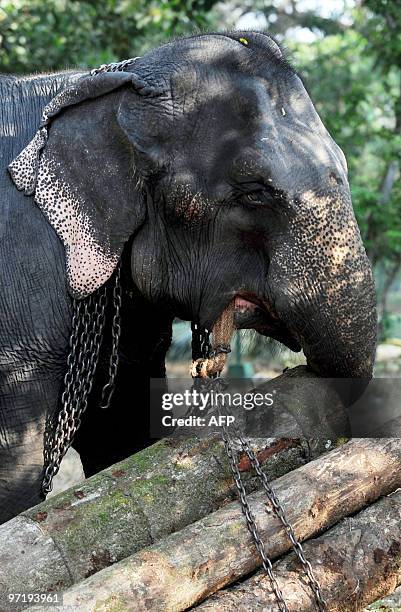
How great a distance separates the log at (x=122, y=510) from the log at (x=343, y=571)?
34 cm

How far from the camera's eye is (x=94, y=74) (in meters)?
3.52

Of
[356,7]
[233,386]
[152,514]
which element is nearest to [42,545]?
[152,514]

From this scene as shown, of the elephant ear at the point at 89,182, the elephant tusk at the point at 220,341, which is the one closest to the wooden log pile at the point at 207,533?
the elephant tusk at the point at 220,341

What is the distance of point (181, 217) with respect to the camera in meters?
3.28

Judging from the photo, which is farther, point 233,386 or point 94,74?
point 233,386

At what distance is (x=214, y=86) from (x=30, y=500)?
166cm

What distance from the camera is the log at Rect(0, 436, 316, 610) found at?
268cm

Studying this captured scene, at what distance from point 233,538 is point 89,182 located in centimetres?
141

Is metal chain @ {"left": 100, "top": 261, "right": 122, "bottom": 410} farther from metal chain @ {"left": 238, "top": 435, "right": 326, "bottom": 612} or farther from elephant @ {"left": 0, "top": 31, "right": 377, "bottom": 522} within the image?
metal chain @ {"left": 238, "top": 435, "right": 326, "bottom": 612}

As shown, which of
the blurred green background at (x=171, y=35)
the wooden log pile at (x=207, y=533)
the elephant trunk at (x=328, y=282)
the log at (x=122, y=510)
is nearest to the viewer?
the wooden log pile at (x=207, y=533)

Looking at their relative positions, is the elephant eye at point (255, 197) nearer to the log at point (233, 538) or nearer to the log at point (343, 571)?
the log at point (233, 538)

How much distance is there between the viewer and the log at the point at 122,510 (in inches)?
105

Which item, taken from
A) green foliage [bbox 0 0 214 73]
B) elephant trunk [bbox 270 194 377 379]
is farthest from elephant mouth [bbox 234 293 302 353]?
green foliage [bbox 0 0 214 73]

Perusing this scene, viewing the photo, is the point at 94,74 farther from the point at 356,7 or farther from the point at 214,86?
the point at 356,7
